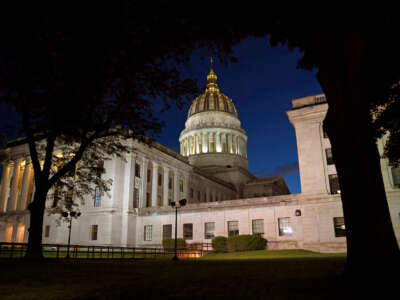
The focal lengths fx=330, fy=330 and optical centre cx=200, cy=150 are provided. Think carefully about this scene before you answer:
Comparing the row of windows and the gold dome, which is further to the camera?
the gold dome

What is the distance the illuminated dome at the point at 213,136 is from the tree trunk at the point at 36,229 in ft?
201

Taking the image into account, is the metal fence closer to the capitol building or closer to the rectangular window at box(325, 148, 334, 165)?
the capitol building

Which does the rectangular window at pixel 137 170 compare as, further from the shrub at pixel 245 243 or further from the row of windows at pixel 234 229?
the shrub at pixel 245 243

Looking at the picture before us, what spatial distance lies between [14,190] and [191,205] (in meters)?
31.4

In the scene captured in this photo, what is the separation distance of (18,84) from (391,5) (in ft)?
55.1

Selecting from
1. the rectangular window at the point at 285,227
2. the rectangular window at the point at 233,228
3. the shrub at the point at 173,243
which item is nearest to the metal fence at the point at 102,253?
the shrub at the point at 173,243

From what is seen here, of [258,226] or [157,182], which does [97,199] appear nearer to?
[157,182]

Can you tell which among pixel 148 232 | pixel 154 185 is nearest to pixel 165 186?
pixel 154 185

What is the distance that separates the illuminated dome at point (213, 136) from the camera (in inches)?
3243

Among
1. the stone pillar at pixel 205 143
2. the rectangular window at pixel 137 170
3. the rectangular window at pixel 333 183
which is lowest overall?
the rectangular window at pixel 333 183

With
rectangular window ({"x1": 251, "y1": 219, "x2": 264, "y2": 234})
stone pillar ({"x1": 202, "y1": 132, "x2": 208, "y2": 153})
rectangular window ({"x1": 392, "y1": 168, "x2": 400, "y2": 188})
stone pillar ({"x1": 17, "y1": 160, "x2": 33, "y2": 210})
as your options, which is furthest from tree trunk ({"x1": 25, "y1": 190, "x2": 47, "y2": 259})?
stone pillar ({"x1": 202, "y1": 132, "x2": 208, "y2": 153})

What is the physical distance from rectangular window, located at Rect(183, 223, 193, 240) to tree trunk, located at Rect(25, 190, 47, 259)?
80.6ft

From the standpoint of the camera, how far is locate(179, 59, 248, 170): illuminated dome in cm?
8238

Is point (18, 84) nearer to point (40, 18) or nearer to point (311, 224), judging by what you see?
point (40, 18)
